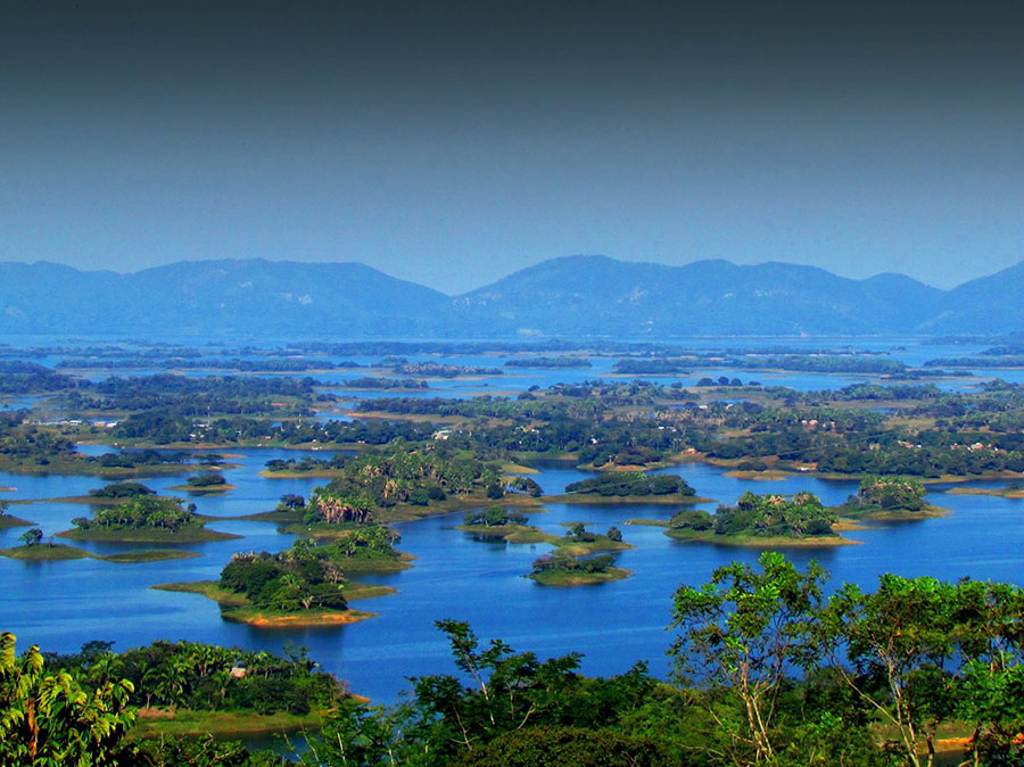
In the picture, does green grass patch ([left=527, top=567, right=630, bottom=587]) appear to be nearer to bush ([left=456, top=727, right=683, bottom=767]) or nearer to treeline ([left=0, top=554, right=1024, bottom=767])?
treeline ([left=0, top=554, right=1024, bottom=767])

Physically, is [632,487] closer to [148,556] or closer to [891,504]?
[891,504]

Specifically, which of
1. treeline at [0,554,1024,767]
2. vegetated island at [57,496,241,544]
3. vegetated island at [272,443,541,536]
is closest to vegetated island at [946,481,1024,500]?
vegetated island at [272,443,541,536]

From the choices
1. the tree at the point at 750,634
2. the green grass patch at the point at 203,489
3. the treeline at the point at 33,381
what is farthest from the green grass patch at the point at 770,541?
the treeline at the point at 33,381

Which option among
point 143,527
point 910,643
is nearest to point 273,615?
point 143,527

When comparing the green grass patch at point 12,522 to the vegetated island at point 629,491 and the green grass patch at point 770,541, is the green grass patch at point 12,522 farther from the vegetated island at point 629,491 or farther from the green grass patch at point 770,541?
the green grass patch at point 770,541

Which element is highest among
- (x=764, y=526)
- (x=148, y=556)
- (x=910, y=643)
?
(x=910, y=643)

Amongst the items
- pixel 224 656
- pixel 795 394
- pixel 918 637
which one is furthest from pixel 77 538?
pixel 795 394

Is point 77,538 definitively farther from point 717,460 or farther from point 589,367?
point 589,367
